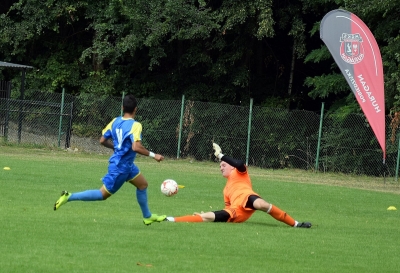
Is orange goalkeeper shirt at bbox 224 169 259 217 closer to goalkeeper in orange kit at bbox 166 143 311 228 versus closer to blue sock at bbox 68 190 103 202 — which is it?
goalkeeper in orange kit at bbox 166 143 311 228

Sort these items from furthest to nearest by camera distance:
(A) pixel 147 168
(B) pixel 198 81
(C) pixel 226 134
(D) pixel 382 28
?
(B) pixel 198 81 < (C) pixel 226 134 < (D) pixel 382 28 < (A) pixel 147 168

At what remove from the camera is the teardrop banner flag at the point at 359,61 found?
63.7 feet

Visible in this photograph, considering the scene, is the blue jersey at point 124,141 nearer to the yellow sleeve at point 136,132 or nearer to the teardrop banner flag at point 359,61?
the yellow sleeve at point 136,132

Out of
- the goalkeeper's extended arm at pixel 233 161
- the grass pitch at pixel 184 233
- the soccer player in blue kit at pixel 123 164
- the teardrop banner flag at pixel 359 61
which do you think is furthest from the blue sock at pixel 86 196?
the teardrop banner flag at pixel 359 61

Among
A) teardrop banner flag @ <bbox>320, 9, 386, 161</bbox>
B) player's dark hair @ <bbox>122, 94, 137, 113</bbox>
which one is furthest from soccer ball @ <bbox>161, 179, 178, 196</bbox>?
teardrop banner flag @ <bbox>320, 9, 386, 161</bbox>

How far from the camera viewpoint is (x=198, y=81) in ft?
120

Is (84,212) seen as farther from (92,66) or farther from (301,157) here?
(92,66)

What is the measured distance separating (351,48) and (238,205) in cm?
795

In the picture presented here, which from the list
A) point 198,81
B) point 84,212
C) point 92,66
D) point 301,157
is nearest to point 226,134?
point 301,157

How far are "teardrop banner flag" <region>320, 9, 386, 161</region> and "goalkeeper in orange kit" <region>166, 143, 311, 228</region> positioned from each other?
7.06 metres

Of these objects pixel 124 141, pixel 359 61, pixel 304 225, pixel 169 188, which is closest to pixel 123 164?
pixel 124 141

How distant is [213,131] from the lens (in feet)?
103

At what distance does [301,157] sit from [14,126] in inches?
426

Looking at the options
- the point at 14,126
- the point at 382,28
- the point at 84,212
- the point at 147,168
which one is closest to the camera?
the point at 84,212
